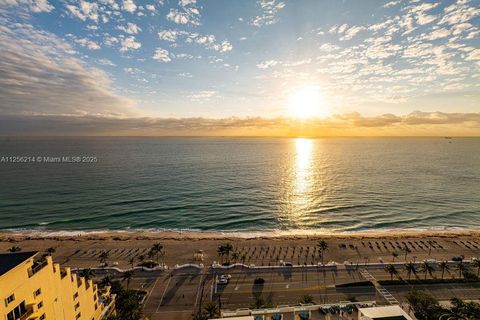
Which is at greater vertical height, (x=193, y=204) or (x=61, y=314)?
(x=61, y=314)

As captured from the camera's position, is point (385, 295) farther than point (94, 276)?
No

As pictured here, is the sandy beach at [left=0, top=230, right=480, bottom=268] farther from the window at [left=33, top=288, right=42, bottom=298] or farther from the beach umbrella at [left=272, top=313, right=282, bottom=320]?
the window at [left=33, top=288, right=42, bottom=298]

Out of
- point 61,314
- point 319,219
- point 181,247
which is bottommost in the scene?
point 319,219

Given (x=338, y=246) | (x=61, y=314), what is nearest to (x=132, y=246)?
(x=61, y=314)

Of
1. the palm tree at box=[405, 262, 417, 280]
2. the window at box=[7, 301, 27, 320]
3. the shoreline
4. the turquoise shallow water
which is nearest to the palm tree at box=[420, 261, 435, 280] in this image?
the palm tree at box=[405, 262, 417, 280]

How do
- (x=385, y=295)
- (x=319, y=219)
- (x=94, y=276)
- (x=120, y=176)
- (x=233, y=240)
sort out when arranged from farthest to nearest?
(x=120, y=176)
(x=319, y=219)
(x=233, y=240)
(x=94, y=276)
(x=385, y=295)

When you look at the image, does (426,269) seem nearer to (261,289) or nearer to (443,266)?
(443,266)

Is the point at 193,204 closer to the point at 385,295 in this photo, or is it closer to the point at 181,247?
the point at 181,247

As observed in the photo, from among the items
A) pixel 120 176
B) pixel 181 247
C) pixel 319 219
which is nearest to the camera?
pixel 181 247
